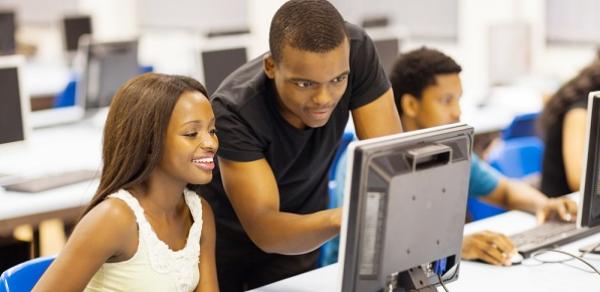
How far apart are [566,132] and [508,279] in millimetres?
1021

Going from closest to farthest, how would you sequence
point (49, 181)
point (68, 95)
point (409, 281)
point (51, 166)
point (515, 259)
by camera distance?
point (409, 281), point (515, 259), point (49, 181), point (51, 166), point (68, 95)

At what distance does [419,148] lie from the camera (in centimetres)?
170

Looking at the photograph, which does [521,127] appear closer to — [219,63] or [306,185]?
[219,63]

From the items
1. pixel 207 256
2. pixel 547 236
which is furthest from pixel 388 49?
pixel 207 256

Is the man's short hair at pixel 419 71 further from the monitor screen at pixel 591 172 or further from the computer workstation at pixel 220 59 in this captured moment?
the computer workstation at pixel 220 59

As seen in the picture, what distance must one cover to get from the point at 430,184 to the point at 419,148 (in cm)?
7

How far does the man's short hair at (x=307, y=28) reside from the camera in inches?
78.4

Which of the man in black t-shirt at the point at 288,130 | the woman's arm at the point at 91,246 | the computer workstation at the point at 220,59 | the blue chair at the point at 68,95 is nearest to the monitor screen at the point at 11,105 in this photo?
the computer workstation at the point at 220,59

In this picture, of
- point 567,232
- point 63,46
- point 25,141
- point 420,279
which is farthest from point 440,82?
point 63,46

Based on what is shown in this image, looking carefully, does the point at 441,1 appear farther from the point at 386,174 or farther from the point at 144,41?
the point at 386,174

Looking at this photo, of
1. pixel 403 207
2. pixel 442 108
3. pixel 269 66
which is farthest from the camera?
pixel 442 108

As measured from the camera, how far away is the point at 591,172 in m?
2.26

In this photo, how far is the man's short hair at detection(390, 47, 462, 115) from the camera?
2.85m

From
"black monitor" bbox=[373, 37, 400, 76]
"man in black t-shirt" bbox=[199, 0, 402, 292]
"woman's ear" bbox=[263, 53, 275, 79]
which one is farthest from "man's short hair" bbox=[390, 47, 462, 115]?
"black monitor" bbox=[373, 37, 400, 76]
